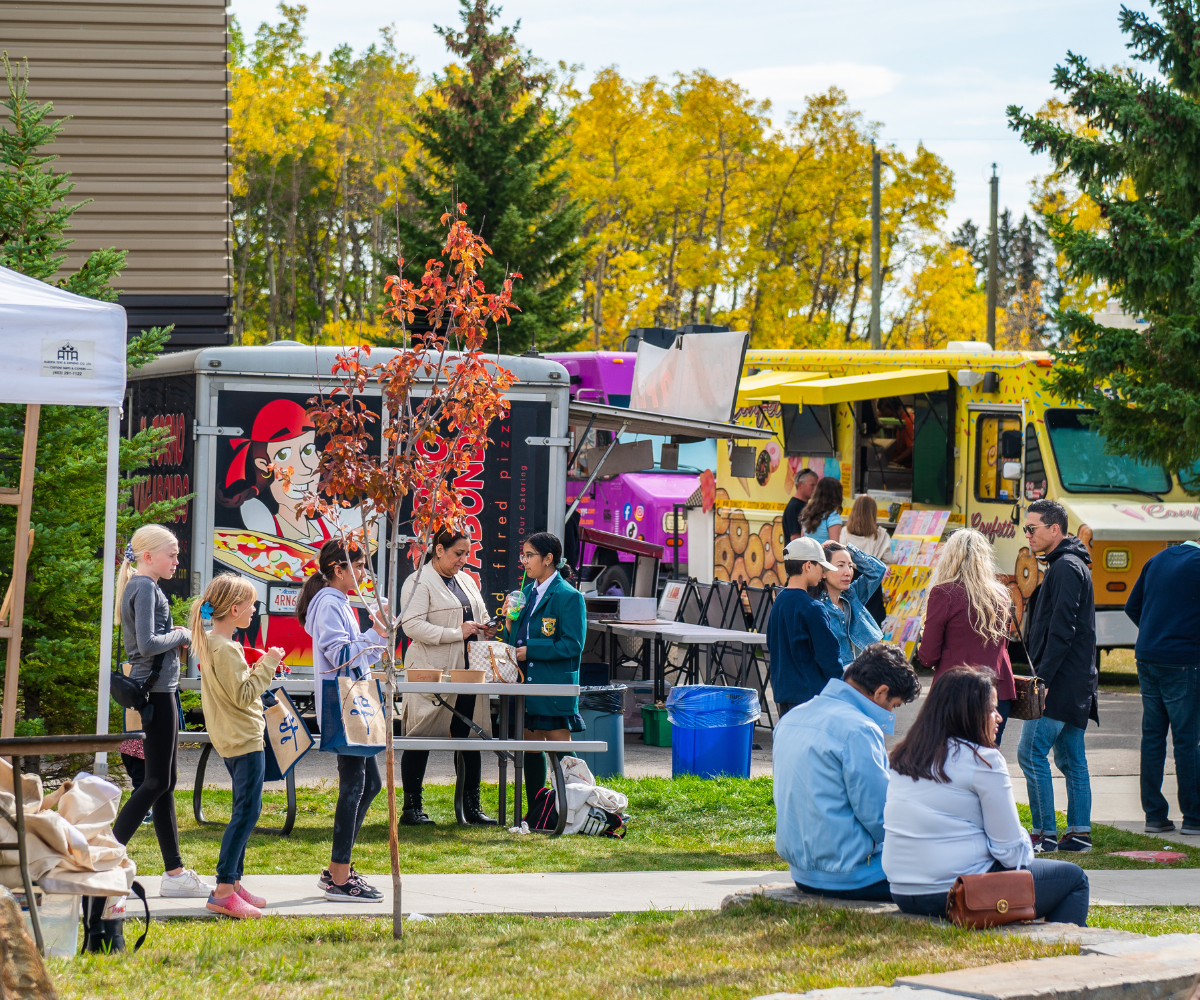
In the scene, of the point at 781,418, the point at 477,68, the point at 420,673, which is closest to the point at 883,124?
the point at 477,68

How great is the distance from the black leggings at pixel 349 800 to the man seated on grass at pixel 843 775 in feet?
6.55

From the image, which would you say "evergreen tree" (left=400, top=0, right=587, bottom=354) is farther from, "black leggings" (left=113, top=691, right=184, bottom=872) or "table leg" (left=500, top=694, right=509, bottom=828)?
"black leggings" (left=113, top=691, right=184, bottom=872)

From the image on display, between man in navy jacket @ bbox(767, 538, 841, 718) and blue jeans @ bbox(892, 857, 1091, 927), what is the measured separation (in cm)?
219

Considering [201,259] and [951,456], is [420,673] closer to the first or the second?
[201,259]

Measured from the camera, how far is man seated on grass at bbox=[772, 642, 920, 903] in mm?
5738

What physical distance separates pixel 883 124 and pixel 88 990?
35268 millimetres

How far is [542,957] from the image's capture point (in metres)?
5.73

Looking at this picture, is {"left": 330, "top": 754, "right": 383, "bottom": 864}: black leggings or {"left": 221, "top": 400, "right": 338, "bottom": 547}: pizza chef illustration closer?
{"left": 330, "top": 754, "right": 383, "bottom": 864}: black leggings

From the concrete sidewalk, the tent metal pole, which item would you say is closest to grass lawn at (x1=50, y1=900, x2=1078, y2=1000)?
the concrete sidewalk

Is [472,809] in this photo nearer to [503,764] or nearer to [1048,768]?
[503,764]

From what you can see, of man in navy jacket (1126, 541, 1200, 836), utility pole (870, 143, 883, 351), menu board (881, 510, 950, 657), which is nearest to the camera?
man in navy jacket (1126, 541, 1200, 836)

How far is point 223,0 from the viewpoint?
46.2ft

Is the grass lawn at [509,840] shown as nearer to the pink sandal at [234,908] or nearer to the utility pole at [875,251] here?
the pink sandal at [234,908]

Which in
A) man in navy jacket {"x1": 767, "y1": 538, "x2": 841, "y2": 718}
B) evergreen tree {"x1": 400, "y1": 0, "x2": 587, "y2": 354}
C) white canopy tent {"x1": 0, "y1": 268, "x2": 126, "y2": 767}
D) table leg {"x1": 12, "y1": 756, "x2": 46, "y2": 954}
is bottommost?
table leg {"x1": 12, "y1": 756, "x2": 46, "y2": 954}
